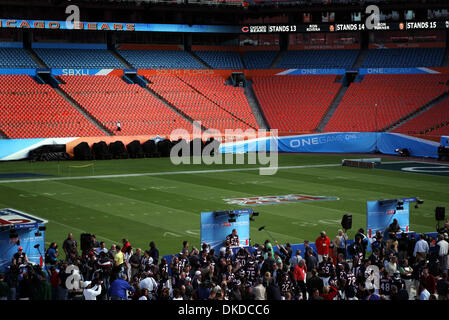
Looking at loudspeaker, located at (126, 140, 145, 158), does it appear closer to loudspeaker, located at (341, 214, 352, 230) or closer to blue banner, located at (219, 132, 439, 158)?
blue banner, located at (219, 132, 439, 158)

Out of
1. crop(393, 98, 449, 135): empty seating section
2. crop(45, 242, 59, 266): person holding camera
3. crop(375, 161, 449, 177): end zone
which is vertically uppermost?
crop(393, 98, 449, 135): empty seating section

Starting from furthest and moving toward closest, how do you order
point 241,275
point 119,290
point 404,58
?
point 404,58 < point 241,275 < point 119,290

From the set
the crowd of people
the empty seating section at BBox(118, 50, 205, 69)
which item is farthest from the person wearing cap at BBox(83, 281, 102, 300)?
the empty seating section at BBox(118, 50, 205, 69)

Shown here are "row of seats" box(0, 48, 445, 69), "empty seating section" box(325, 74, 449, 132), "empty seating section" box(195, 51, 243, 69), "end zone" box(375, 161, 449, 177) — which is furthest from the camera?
"empty seating section" box(195, 51, 243, 69)

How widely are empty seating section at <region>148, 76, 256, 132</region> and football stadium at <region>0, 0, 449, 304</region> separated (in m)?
0.24

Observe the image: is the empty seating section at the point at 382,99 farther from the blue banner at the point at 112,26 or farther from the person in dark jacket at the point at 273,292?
the person in dark jacket at the point at 273,292

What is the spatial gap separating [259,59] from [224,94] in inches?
329

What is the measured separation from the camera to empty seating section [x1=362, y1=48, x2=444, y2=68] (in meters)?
66.4

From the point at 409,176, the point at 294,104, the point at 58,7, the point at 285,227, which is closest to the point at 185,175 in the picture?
the point at 409,176

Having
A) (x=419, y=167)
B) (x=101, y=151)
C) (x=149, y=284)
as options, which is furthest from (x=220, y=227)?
(x=101, y=151)

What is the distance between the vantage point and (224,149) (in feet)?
178

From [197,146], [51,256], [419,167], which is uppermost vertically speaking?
[197,146]

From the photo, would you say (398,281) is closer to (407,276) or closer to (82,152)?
(407,276)

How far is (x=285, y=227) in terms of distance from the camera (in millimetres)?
26875
